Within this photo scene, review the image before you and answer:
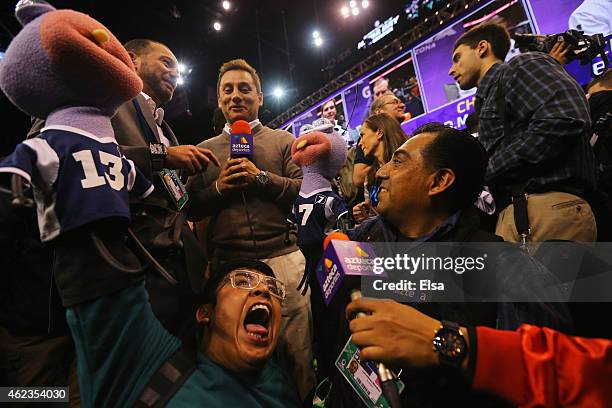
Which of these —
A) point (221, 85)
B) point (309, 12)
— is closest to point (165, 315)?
point (221, 85)

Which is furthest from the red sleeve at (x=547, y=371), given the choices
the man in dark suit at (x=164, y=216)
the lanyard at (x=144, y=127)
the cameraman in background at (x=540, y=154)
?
the lanyard at (x=144, y=127)

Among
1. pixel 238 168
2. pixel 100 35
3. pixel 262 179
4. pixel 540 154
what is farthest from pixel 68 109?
pixel 540 154

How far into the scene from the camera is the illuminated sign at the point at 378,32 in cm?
911

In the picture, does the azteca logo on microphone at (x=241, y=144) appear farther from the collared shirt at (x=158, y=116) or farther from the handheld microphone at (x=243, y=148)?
the collared shirt at (x=158, y=116)

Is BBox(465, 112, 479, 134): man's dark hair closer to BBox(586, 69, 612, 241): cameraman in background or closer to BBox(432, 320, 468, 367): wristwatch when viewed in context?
BBox(586, 69, 612, 241): cameraman in background

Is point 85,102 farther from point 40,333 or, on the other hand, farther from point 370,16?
point 370,16

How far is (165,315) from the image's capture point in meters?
1.51

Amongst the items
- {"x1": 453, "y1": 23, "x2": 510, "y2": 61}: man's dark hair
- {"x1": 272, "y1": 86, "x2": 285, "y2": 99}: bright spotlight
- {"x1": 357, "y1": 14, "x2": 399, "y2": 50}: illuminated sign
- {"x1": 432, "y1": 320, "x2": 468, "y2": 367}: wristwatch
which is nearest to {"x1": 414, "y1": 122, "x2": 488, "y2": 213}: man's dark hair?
{"x1": 432, "y1": 320, "x2": 468, "y2": 367}: wristwatch

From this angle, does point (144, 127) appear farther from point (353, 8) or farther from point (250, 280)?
point (353, 8)

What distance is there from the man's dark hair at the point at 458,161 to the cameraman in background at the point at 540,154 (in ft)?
1.30

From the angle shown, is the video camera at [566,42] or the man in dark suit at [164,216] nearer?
the man in dark suit at [164,216]

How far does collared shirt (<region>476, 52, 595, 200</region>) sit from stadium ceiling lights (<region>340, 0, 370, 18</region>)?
997 cm

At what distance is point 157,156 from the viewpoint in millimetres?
1600

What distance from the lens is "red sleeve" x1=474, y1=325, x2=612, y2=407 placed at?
976 mm
